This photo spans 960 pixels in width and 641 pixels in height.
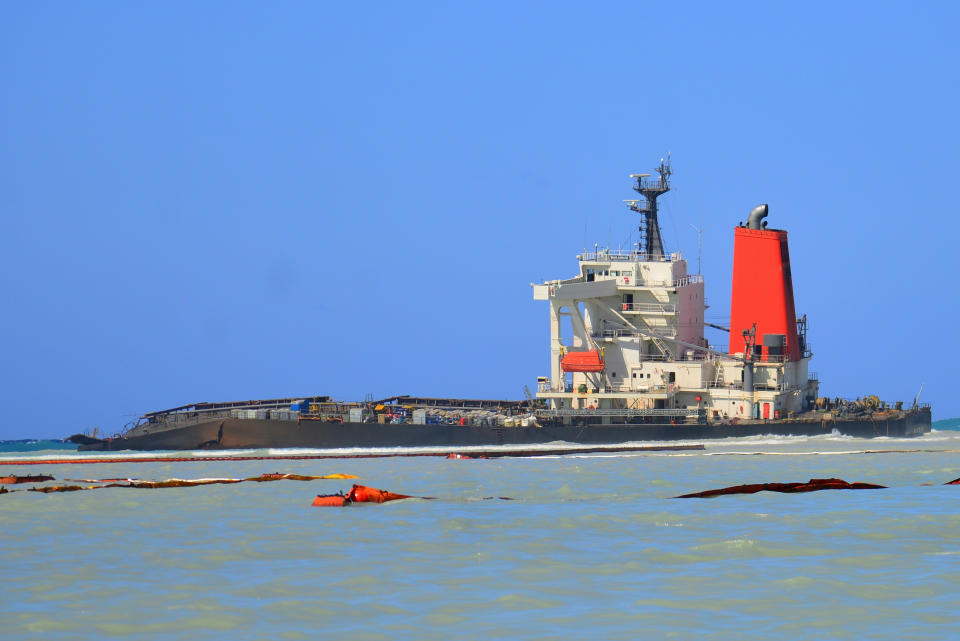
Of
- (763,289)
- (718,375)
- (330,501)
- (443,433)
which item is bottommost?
(330,501)

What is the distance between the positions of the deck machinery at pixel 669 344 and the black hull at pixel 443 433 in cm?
96

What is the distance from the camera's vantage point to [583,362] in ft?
161

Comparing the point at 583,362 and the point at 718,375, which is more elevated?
the point at 583,362

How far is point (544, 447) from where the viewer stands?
46.2m

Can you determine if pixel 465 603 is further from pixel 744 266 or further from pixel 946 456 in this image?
pixel 744 266

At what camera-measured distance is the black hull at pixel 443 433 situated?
4669cm

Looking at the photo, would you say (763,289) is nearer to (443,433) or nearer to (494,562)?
(443,433)

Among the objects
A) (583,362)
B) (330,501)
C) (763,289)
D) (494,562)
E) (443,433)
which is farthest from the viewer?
(763,289)

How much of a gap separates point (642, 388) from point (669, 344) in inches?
87.6

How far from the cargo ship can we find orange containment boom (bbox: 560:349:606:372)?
41 mm

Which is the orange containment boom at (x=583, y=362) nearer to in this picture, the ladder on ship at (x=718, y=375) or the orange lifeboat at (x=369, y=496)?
the ladder on ship at (x=718, y=375)

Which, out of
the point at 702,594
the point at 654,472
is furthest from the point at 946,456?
the point at 702,594

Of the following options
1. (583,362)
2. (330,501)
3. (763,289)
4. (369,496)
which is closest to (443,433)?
(583,362)

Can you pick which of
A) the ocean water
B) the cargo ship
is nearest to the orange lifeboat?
the ocean water
